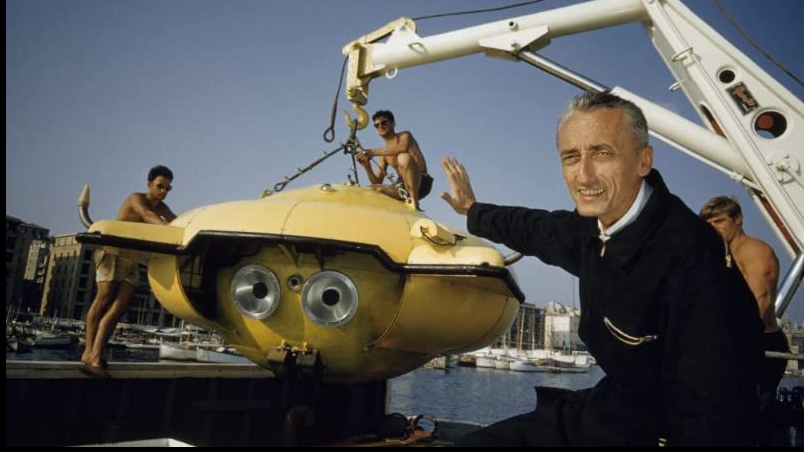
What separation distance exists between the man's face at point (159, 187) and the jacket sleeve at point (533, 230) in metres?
3.91

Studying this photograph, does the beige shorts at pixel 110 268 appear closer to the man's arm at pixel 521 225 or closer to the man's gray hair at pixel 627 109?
the man's arm at pixel 521 225

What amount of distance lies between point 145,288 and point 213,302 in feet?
243

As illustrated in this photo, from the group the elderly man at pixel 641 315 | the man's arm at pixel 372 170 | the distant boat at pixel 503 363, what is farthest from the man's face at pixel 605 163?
the distant boat at pixel 503 363

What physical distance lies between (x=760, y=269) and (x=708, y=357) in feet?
8.80

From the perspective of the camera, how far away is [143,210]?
186 inches

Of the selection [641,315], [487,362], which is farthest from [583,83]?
[487,362]

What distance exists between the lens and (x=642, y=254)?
1582 millimetres

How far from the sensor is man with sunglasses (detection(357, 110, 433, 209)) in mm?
4902

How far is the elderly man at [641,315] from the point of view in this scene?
134 centimetres

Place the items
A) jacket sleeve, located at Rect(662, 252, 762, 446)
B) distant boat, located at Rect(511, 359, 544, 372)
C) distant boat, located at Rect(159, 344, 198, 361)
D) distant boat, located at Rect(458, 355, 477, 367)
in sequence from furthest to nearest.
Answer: distant boat, located at Rect(458, 355, 477, 367), distant boat, located at Rect(511, 359, 544, 372), distant boat, located at Rect(159, 344, 198, 361), jacket sleeve, located at Rect(662, 252, 762, 446)

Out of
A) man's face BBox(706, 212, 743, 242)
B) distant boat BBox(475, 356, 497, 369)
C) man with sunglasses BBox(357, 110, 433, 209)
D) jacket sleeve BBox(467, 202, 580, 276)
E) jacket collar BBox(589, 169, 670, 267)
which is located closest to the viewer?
jacket collar BBox(589, 169, 670, 267)

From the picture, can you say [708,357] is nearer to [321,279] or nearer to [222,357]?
[321,279]

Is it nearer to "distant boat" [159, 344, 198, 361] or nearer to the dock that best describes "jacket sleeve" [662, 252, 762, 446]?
the dock

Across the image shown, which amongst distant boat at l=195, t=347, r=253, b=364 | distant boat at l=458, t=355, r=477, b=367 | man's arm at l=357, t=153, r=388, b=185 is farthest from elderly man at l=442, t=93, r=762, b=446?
distant boat at l=458, t=355, r=477, b=367
